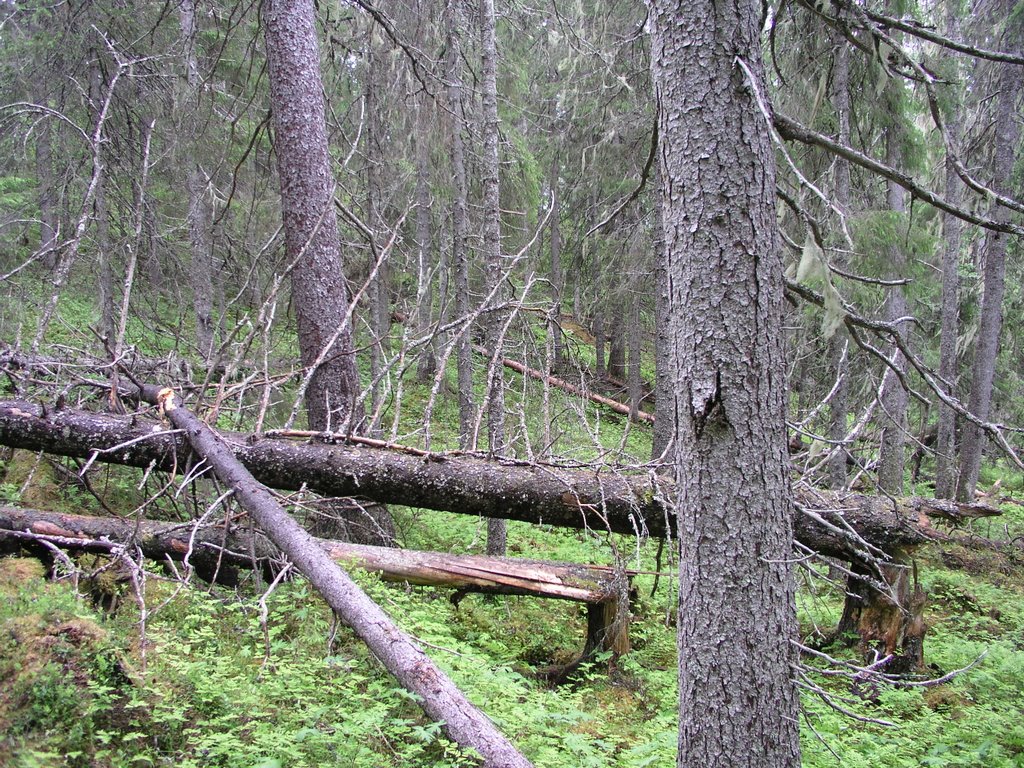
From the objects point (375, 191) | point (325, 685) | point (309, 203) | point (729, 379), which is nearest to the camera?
point (729, 379)

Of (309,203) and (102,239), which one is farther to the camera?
(102,239)

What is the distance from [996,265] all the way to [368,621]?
1334 centimetres

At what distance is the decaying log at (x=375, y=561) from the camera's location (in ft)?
14.7

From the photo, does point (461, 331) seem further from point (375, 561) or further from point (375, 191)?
point (375, 191)

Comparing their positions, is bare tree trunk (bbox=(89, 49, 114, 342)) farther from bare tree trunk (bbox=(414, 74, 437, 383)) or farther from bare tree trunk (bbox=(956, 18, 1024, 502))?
bare tree trunk (bbox=(956, 18, 1024, 502))

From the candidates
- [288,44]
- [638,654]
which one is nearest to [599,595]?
[638,654]

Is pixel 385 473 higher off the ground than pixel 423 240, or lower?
lower

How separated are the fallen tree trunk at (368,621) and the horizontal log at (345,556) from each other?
0.32 m

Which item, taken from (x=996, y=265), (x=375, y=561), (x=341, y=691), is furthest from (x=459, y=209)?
(x=996, y=265)

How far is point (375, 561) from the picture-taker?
16.4 ft

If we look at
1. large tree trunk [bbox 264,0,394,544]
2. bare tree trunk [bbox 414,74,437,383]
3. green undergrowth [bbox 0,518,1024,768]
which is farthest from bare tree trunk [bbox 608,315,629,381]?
large tree trunk [bbox 264,0,394,544]

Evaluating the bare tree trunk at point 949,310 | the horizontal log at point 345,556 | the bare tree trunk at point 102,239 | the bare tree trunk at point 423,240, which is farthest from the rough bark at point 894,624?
the bare tree trunk at point 102,239

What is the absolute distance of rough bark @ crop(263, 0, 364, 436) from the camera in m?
5.84

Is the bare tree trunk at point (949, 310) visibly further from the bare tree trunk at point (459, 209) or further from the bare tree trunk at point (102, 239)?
the bare tree trunk at point (102, 239)
